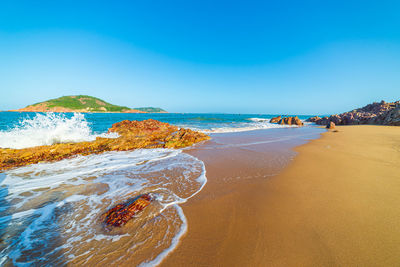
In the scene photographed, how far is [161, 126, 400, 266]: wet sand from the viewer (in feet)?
5.83

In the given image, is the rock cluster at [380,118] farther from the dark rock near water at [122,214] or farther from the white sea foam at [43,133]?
the white sea foam at [43,133]

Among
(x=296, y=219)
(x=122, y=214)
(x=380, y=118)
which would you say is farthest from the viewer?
(x=380, y=118)

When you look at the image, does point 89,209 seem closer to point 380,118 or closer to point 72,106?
point 380,118

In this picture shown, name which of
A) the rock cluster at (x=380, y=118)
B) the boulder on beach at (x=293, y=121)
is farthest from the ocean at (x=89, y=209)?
the boulder on beach at (x=293, y=121)

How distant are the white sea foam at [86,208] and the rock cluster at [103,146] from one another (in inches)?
36.2

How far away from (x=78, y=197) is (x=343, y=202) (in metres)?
5.75

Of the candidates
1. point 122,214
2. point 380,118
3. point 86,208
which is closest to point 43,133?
point 86,208

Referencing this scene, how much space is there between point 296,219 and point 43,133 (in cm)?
1236

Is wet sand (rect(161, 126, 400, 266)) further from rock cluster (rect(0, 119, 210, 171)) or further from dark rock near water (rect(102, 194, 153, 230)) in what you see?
rock cluster (rect(0, 119, 210, 171))

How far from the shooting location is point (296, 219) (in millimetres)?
2408

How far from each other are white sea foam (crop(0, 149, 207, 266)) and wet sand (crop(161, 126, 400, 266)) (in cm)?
44

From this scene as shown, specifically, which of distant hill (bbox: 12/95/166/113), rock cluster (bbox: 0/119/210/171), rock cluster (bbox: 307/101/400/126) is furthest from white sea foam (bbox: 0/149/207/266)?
distant hill (bbox: 12/95/166/113)

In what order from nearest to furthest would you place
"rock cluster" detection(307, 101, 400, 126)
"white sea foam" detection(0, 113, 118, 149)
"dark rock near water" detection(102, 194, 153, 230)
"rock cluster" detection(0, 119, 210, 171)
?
"dark rock near water" detection(102, 194, 153, 230)
"rock cluster" detection(0, 119, 210, 171)
"white sea foam" detection(0, 113, 118, 149)
"rock cluster" detection(307, 101, 400, 126)

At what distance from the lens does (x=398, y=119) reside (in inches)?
635
